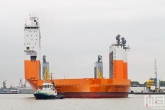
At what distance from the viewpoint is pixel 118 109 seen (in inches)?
2251

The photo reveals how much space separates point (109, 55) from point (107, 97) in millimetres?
24694

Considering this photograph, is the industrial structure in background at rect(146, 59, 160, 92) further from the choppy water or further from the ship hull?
the choppy water

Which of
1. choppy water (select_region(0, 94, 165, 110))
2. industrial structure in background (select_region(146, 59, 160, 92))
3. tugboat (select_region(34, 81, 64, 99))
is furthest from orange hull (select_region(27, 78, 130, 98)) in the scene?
industrial structure in background (select_region(146, 59, 160, 92))

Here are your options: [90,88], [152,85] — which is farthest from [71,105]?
[152,85]

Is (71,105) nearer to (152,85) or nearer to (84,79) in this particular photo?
(84,79)

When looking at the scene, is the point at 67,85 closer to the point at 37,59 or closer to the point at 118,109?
the point at 37,59

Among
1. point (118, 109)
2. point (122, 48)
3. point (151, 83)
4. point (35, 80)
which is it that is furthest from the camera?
point (151, 83)

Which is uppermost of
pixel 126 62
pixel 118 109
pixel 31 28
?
pixel 31 28

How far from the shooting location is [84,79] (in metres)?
92.9

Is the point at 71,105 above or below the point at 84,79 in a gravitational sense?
below

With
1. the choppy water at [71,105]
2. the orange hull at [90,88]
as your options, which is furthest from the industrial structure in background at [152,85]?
the choppy water at [71,105]

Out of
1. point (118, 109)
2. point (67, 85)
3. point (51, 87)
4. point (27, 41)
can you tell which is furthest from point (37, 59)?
point (118, 109)

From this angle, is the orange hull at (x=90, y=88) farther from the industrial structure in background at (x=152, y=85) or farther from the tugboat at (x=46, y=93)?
the industrial structure in background at (x=152, y=85)

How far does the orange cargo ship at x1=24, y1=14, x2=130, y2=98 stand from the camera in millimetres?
91938
